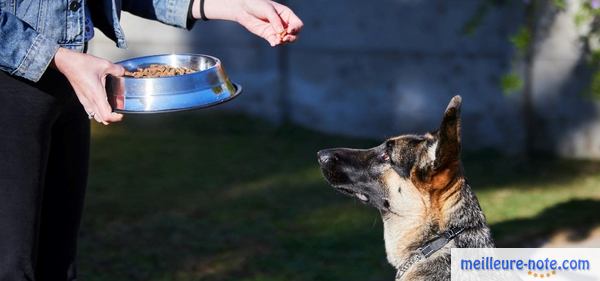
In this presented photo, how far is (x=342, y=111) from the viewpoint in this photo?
28.8 ft

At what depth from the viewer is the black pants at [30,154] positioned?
11.2 ft

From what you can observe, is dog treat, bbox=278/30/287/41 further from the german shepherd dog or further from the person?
the german shepherd dog

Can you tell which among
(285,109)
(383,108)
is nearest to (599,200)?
(383,108)

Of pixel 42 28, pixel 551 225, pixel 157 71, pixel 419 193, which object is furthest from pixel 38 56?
pixel 551 225

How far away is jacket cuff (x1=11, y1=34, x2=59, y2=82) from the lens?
10.7 ft

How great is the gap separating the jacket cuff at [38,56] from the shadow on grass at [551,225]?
343 cm

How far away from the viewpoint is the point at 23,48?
3268mm

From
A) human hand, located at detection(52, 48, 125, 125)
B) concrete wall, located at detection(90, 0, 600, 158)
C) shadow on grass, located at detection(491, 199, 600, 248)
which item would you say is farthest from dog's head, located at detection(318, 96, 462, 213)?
concrete wall, located at detection(90, 0, 600, 158)

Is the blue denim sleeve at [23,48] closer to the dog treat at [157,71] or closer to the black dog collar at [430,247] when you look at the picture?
the dog treat at [157,71]

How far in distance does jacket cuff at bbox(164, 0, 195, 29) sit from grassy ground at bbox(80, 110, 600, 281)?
77.7 inches

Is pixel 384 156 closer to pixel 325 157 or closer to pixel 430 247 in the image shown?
pixel 325 157

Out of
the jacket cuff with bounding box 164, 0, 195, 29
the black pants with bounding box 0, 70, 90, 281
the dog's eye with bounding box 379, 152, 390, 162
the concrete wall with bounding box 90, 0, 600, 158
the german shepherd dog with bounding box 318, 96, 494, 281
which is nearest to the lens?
the black pants with bounding box 0, 70, 90, 281

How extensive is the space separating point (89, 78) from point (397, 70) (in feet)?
18.0

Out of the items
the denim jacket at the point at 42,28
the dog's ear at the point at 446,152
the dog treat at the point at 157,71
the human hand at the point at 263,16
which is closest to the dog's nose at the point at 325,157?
the dog's ear at the point at 446,152
